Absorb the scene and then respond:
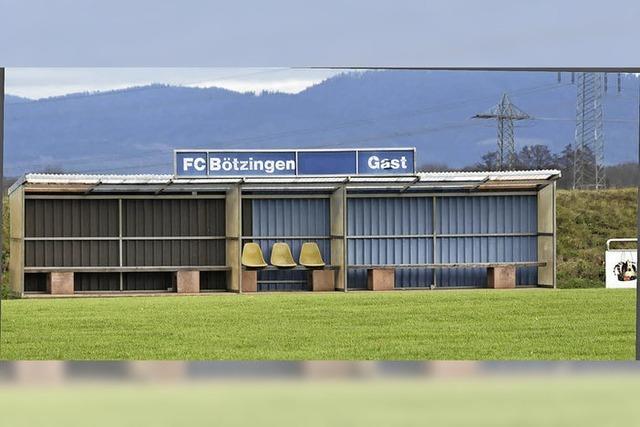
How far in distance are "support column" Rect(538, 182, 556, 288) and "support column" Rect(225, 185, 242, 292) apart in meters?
4.60

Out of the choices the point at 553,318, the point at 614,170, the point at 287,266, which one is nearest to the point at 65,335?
the point at 287,266

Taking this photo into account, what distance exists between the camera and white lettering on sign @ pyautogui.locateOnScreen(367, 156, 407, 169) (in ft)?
65.3

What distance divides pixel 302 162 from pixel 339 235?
1.22m

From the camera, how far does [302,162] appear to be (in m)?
20.0

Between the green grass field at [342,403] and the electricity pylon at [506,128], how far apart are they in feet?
→ 69.5

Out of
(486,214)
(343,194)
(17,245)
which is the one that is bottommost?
(17,245)

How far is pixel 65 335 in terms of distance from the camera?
1723 centimetres

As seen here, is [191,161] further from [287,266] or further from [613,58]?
[613,58]

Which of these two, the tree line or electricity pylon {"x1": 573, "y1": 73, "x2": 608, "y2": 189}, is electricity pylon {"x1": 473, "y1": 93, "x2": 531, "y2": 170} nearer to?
the tree line

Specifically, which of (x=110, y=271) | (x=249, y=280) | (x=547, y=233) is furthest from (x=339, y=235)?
(x=110, y=271)

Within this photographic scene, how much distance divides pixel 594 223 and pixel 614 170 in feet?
29.5

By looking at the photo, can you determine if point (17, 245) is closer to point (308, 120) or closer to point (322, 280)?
point (322, 280)

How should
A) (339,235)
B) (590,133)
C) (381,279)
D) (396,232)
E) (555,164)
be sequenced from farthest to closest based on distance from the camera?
(590,133), (555,164), (396,232), (381,279), (339,235)

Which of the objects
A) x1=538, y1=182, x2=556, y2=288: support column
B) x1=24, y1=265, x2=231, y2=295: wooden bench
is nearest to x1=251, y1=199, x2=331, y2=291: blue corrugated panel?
x1=24, y1=265, x2=231, y2=295: wooden bench
